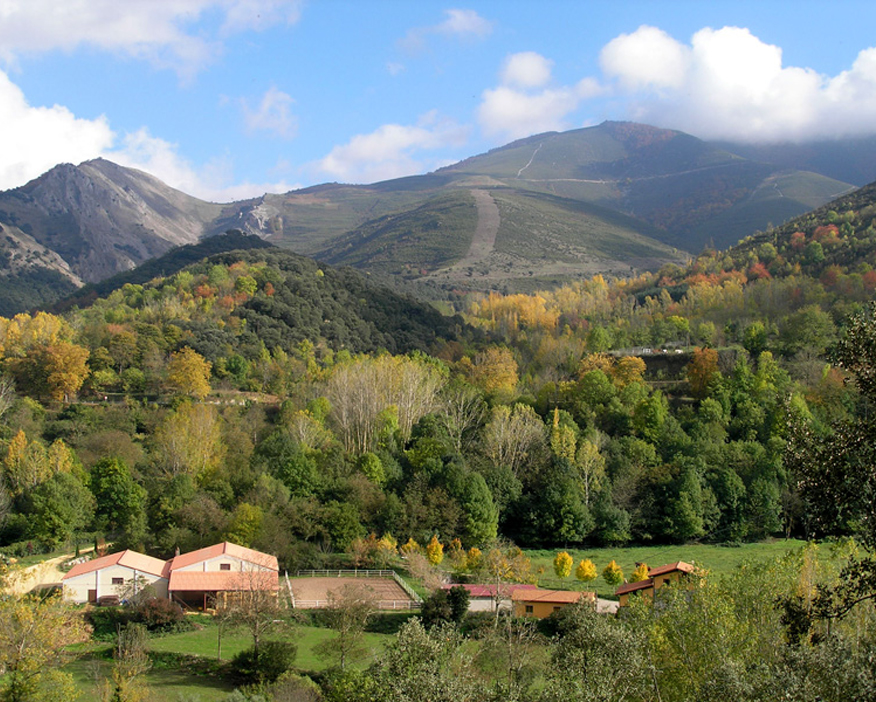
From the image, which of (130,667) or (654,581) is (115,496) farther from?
(654,581)

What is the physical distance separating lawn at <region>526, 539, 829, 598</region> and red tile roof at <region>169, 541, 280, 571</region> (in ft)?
40.8

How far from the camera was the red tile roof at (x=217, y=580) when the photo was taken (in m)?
32.9

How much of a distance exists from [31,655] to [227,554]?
15119mm

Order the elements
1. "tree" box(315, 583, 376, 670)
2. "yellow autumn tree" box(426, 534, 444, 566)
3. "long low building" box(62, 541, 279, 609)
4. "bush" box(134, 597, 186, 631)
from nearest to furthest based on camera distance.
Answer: "tree" box(315, 583, 376, 670) → "bush" box(134, 597, 186, 631) → "long low building" box(62, 541, 279, 609) → "yellow autumn tree" box(426, 534, 444, 566)

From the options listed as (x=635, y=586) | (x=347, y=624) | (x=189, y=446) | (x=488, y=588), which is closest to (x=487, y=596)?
(x=488, y=588)

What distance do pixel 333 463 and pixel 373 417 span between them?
5.96m

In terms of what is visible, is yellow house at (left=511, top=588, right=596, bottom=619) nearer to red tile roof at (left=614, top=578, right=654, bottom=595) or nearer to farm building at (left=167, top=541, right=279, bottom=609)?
red tile roof at (left=614, top=578, right=654, bottom=595)

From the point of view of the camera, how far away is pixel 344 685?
19.8 meters

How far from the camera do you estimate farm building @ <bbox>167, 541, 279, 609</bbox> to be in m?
33.5

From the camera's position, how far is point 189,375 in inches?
2271

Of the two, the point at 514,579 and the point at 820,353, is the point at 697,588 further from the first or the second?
the point at 820,353

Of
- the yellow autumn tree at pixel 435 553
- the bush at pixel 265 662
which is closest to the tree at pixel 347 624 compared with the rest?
the bush at pixel 265 662

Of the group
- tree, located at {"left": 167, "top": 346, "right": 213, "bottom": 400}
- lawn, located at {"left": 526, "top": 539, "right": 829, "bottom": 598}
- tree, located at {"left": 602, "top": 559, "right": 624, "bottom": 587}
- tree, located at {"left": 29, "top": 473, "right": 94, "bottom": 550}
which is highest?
tree, located at {"left": 167, "top": 346, "right": 213, "bottom": 400}

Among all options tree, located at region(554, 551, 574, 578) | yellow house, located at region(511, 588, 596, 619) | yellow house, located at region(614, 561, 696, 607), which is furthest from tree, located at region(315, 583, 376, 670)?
yellow house, located at region(614, 561, 696, 607)
